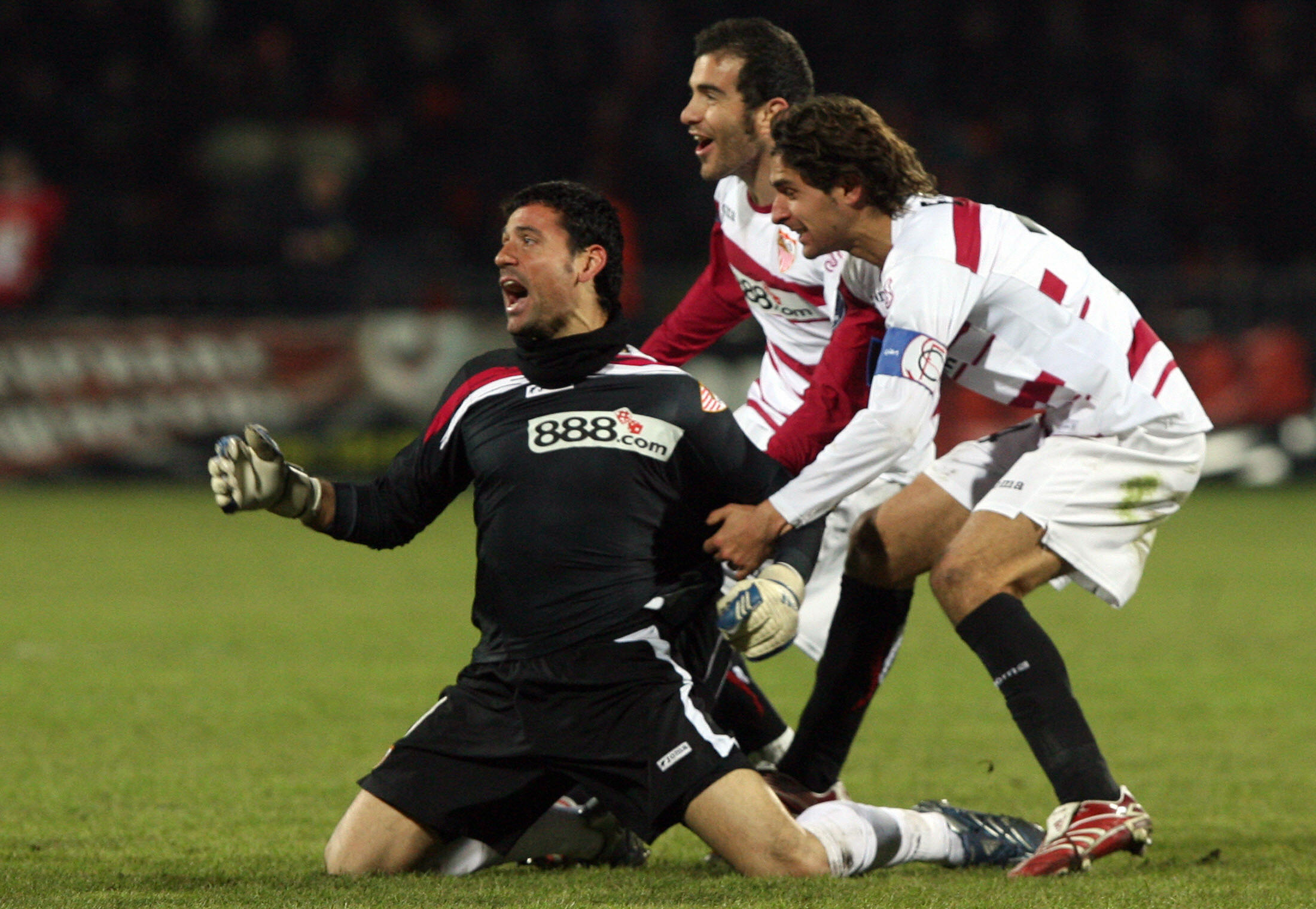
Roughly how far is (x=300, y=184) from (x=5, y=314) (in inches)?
114

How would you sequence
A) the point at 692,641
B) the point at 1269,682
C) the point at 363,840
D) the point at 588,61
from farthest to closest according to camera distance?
the point at 588,61 → the point at 1269,682 → the point at 692,641 → the point at 363,840

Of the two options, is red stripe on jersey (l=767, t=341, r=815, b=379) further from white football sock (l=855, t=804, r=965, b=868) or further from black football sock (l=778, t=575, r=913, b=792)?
white football sock (l=855, t=804, r=965, b=868)

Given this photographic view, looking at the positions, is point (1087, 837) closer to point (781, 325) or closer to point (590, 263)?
point (590, 263)

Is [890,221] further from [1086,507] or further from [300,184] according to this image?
[300,184]

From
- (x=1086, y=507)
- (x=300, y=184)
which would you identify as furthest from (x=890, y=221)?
(x=300, y=184)

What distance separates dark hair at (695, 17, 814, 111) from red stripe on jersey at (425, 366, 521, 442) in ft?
3.96

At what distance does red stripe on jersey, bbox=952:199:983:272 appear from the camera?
429 centimetres

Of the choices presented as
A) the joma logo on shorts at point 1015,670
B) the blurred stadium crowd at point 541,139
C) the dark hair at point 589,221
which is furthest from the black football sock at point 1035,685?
the blurred stadium crowd at point 541,139

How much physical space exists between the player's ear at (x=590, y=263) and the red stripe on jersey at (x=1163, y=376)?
1.41 meters

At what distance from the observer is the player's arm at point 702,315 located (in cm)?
557

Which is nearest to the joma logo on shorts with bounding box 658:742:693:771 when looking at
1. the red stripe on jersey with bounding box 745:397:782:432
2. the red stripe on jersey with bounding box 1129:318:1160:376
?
the red stripe on jersey with bounding box 1129:318:1160:376

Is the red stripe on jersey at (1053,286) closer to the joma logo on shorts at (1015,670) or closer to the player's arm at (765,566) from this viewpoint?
the player's arm at (765,566)

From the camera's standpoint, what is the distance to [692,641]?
4379mm

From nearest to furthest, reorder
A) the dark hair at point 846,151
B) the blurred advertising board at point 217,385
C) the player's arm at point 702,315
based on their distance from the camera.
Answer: the dark hair at point 846,151 < the player's arm at point 702,315 < the blurred advertising board at point 217,385
